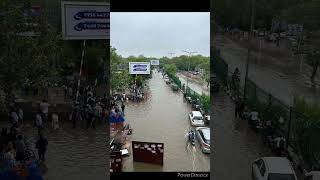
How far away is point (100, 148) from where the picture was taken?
1449 cm

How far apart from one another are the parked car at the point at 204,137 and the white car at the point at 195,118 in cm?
16

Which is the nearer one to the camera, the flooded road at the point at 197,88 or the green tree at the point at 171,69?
the flooded road at the point at 197,88

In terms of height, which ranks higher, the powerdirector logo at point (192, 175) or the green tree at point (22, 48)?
the green tree at point (22, 48)

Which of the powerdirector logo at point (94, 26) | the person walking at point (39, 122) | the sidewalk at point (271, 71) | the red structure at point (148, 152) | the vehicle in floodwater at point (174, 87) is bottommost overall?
the red structure at point (148, 152)

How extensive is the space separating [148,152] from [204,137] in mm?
1627

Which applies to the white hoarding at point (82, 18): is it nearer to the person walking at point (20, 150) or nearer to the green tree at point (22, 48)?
the green tree at point (22, 48)

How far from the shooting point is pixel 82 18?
1475 cm

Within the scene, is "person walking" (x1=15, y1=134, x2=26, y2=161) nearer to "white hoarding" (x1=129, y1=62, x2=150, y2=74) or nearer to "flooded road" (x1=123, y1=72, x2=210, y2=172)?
"flooded road" (x1=123, y1=72, x2=210, y2=172)

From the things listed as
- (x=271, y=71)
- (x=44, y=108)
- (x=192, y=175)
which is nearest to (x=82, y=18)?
(x=44, y=108)

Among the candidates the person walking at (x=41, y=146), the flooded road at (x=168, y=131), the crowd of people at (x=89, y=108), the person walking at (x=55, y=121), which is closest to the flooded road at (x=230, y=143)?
the flooded road at (x=168, y=131)

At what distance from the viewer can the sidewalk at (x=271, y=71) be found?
1438 centimetres

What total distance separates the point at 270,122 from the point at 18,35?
7.43 metres

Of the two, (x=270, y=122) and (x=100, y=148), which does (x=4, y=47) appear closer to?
(x=100, y=148)

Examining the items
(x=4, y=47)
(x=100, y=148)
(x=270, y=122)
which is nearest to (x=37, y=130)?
Result: (x=100, y=148)
